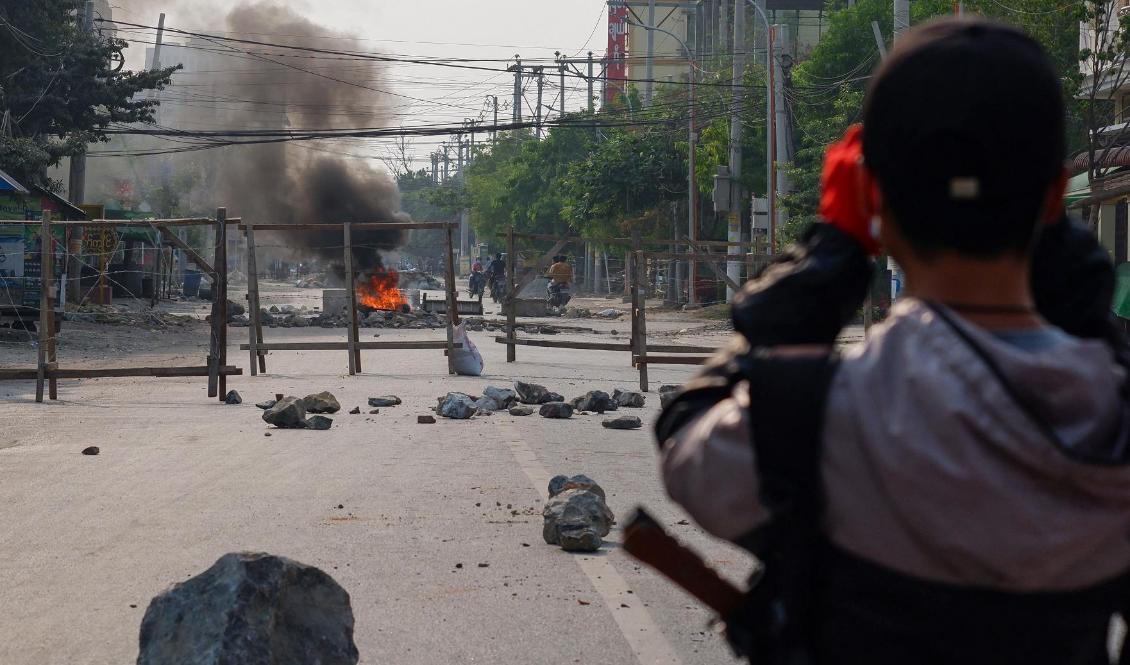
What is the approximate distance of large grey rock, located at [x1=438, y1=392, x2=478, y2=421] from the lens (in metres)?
12.3

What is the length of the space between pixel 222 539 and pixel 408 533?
907mm

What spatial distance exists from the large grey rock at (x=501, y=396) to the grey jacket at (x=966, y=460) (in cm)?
1180

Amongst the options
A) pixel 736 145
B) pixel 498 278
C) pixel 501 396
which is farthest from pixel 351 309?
pixel 498 278

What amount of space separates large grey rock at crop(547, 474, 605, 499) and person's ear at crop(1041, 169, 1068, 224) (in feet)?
17.5

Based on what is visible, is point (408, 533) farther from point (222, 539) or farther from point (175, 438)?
point (175, 438)

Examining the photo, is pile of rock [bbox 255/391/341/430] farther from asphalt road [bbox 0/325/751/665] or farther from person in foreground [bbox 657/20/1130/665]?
person in foreground [bbox 657/20/1130/665]

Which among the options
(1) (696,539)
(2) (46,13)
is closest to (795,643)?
(1) (696,539)

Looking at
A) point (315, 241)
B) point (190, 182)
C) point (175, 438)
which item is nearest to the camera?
point (175, 438)

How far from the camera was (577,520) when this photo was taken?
21.0 feet

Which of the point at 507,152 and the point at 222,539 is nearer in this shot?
the point at 222,539

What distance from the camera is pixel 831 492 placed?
142cm

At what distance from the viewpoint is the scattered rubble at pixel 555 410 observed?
1255 centimetres

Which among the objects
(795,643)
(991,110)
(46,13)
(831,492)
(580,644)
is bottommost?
(580,644)

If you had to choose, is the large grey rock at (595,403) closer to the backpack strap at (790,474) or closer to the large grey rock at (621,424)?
the large grey rock at (621,424)
